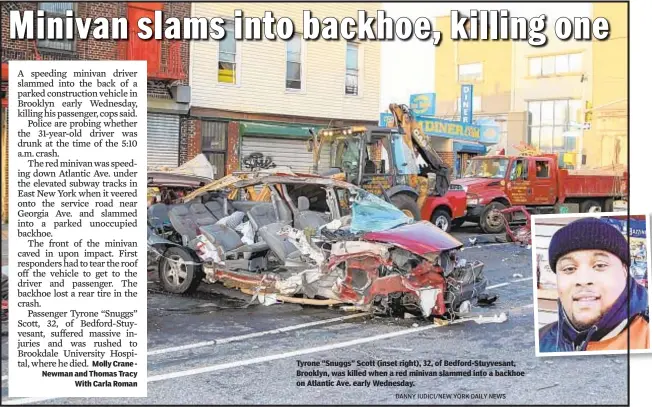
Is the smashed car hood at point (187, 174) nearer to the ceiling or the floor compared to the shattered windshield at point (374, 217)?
nearer to the ceiling

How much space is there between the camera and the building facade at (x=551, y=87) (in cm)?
518

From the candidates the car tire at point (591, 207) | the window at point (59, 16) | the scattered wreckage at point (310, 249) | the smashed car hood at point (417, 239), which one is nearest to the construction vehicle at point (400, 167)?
the scattered wreckage at point (310, 249)

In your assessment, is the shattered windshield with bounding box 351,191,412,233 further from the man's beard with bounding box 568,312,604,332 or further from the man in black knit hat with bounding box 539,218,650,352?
the man's beard with bounding box 568,312,604,332

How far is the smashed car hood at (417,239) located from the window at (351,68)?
1474 mm

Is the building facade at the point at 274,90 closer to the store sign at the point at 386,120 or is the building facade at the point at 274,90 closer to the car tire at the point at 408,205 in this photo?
the store sign at the point at 386,120

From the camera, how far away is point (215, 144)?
7.22 meters

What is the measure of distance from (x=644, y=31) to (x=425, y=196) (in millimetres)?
6721

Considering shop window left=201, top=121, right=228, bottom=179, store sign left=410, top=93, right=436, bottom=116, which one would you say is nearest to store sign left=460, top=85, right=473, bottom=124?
store sign left=410, top=93, right=436, bottom=116

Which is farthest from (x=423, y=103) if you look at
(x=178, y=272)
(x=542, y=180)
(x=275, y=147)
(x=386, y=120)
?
(x=542, y=180)

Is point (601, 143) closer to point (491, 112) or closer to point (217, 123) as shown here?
point (491, 112)

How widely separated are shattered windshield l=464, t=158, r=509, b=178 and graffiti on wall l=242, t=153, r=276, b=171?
634 cm

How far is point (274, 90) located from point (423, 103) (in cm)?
219

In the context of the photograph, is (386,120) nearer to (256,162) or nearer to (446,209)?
(446,209)

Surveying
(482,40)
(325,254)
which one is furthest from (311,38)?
(325,254)
